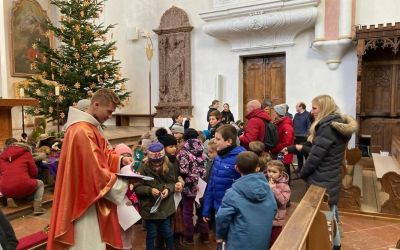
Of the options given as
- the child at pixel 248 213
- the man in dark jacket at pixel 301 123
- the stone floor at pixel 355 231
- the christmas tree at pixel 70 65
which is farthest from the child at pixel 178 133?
the christmas tree at pixel 70 65

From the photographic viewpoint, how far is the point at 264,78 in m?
10.0

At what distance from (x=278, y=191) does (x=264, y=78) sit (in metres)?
7.31

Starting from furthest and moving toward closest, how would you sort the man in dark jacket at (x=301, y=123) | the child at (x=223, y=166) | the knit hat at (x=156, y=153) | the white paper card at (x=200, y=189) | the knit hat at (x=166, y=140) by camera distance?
Result: the man in dark jacket at (x=301, y=123) → the white paper card at (x=200, y=189) → the knit hat at (x=166, y=140) → the knit hat at (x=156, y=153) → the child at (x=223, y=166)

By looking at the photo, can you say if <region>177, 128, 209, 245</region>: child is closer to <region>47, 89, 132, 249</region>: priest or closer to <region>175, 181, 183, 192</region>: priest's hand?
<region>175, 181, 183, 192</region>: priest's hand

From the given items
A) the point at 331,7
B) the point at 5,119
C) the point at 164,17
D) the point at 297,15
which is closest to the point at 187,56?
the point at 164,17

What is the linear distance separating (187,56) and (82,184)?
9084mm

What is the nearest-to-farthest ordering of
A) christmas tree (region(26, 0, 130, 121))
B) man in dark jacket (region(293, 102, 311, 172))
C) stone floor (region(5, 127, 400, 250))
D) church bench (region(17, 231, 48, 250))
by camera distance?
church bench (region(17, 231, 48, 250))
stone floor (region(5, 127, 400, 250))
man in dark jacket (region(293, 102, 311, 172))
christmas tree (region(26, 0, 130, 121))

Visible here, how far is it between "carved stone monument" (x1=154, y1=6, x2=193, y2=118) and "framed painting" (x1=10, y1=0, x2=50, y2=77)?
4.77 metres

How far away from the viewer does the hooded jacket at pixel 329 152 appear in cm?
323

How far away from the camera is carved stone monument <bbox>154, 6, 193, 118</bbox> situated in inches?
432

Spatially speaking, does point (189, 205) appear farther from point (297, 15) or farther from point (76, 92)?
point (297, 15)

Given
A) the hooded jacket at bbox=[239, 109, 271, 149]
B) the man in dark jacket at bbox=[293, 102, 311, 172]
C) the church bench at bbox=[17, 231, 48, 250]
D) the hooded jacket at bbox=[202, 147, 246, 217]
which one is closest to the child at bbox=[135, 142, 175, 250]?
the hooded jacket at bbox=[202, 147, 246, 217]

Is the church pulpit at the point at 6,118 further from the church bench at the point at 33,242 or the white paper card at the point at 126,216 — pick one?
the white paper card at the point at 126,216

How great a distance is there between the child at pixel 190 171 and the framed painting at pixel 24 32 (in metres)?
10.7
